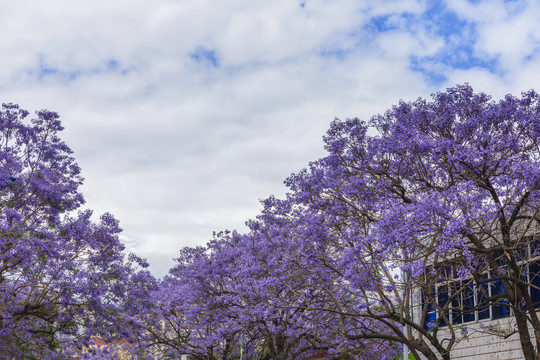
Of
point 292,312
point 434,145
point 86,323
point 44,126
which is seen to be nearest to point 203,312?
point 292,312

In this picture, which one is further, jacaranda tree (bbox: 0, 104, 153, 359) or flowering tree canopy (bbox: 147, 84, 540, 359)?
jacaranda tree (bbox: 0, 104, 153, 359)

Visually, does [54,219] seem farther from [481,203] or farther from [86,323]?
[481,203]

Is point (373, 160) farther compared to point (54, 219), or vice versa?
point (54, 219)

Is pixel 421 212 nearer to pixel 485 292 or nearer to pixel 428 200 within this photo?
pixel 428 200

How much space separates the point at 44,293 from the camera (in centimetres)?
1594

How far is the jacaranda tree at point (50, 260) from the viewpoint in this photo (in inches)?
602

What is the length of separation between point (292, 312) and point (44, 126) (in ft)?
29.0

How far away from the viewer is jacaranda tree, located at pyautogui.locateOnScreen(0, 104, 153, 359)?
15289 mm

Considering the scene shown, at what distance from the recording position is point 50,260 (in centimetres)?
1579

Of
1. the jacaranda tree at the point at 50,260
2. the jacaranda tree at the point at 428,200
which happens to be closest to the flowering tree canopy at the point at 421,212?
the jacaranda tree at the point at 428,200

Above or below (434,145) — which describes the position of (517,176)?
below

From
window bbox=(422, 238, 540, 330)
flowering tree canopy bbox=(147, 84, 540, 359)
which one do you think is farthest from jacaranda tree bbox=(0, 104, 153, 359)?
window bbox=(422, 238, 540, 330)

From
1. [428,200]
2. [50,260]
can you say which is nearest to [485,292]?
[428,200]

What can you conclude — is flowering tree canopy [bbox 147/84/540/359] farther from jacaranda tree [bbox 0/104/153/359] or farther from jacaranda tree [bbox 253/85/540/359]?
jacaranda tree [bbox 0/104/153/359]
